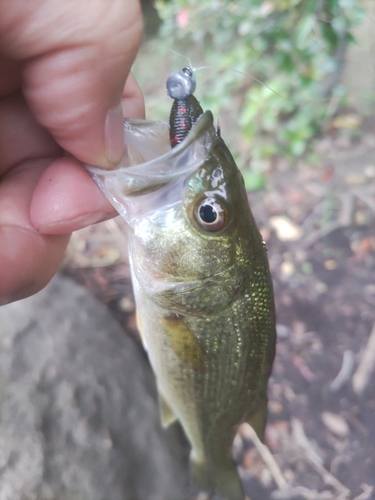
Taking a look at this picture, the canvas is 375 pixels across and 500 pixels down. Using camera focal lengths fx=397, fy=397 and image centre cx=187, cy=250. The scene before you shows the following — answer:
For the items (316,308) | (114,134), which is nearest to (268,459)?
(316,308)

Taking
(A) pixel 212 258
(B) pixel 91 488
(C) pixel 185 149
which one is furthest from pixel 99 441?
(C) pixel 185 149

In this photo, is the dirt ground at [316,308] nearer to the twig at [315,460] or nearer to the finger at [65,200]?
the twig at [315,460]

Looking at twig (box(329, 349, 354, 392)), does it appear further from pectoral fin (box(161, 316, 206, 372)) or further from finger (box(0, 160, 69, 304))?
finger (box(0, 160, 69, 304))

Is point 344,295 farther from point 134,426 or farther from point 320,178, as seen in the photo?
point 134,426

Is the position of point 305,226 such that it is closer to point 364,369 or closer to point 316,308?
point 316,308

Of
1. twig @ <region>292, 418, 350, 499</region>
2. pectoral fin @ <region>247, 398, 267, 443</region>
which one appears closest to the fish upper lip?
pectoral fin @ <region>247, 398, 267, 443</region>

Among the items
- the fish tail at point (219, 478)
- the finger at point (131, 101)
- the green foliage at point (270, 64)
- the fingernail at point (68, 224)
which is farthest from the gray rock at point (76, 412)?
the green foliage at point (270, 64)
